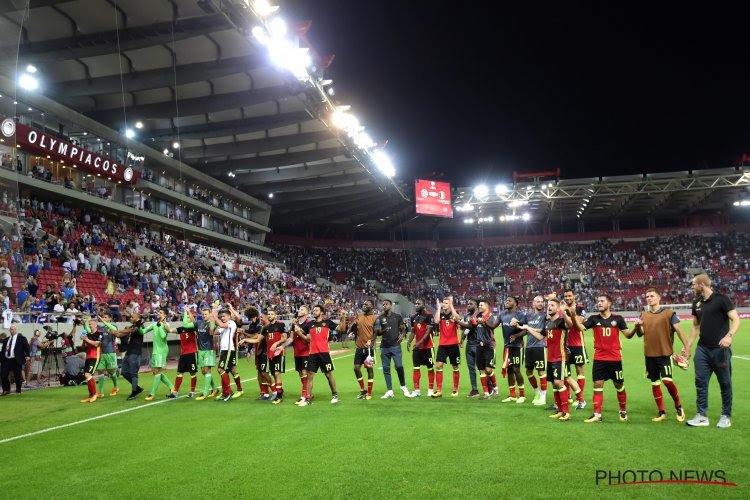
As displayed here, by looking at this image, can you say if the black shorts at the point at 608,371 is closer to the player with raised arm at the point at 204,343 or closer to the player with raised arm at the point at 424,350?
the player with raised arm at the point at 424,350

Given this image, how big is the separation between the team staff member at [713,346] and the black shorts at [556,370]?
1.72 metres

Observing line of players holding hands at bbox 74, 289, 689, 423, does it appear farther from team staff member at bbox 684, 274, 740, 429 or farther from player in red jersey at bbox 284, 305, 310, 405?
team staff member at bbox 684, 274, 740, 429

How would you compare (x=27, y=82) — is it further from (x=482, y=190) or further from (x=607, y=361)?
(x=482, y=190)

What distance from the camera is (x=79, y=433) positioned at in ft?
27.1

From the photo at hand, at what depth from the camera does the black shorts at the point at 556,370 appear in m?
8.00

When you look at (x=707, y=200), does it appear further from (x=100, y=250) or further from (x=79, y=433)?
(x=79, y=433)

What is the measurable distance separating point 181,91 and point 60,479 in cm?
2488

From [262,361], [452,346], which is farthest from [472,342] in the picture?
[262,361]

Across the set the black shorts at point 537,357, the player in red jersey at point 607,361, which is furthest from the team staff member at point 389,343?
the player in red jersey at point 607,361

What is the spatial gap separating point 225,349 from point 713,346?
9.35 metres

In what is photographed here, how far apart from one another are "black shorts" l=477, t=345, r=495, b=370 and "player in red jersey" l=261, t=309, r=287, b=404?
414 cm

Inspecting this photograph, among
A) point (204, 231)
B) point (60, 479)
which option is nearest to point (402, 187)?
point (204, 231)

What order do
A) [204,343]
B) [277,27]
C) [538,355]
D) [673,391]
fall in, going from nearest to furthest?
[673,391]
[538,355]
[204,343]
[277,27]

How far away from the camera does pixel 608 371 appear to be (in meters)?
7.83
